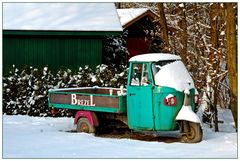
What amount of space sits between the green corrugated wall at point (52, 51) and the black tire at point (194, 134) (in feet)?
26.0

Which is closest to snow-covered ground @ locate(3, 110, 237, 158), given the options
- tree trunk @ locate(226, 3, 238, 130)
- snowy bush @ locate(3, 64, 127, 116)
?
tree trunk @ locate(226, 3, 238, 130)

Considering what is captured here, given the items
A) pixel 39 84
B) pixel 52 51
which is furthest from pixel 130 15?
pixel 39 84

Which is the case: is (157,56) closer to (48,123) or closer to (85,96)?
(85,96)

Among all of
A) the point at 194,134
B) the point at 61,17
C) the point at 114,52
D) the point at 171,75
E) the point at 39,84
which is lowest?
the point at 194,134

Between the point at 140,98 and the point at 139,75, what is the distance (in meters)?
0.52

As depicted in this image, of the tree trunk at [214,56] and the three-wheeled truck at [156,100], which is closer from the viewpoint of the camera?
the three-wheeled truck at [156,100]

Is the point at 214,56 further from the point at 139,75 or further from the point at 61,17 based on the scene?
the point at 61,17

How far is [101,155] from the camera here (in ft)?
28.5

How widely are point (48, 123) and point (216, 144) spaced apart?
5.39 m

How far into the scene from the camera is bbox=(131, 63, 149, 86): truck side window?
429 inches

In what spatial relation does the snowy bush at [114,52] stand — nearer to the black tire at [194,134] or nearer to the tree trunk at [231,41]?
the black tire at [194,134]

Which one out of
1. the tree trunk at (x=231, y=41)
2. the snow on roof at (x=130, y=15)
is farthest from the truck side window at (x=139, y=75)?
the snow on roof at (x=130, y=15)

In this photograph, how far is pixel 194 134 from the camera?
34.3 feet

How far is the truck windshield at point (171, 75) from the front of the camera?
34.9ft
